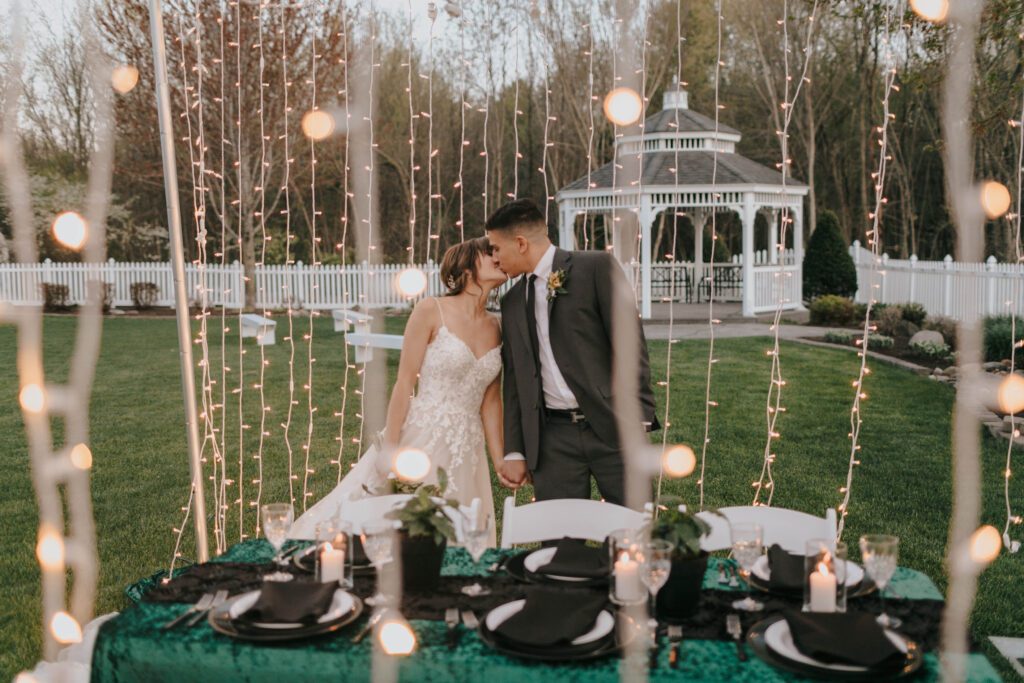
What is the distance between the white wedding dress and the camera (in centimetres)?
367

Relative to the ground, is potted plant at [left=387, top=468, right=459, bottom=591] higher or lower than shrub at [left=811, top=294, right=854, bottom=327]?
lower

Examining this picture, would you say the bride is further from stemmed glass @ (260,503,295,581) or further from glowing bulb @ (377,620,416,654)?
glowing bulb @ (377,620,416,654)

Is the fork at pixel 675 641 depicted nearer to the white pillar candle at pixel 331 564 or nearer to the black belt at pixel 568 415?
the white pillar candle at pixel 331 564

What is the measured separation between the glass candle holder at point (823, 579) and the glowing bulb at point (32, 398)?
2.37 meters

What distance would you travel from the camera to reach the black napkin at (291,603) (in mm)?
2064

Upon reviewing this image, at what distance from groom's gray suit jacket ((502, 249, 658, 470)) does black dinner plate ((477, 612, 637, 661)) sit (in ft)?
4.59

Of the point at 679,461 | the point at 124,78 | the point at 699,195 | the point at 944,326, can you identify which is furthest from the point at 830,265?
the point at 124,78

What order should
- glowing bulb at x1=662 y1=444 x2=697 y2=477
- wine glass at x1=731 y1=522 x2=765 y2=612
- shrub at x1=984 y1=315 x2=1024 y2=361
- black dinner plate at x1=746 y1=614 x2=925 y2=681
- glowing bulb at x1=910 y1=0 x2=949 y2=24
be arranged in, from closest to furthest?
black dinner plate at x1=746 y1=614 x2=925 y2=681, wine glass at x1=731 y1=522 x2=765 y2=612, glowing bulb at x1=910 y1=0 x2=949 y2=24, glowing bulb at x1=662 y1=444 x2=697 y2=477, shrub at x1=984 y1=315 x2=1024 y2=361

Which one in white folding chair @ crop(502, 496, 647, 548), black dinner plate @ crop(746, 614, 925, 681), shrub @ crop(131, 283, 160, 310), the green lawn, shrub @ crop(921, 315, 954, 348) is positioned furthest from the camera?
shrub @ crop(131, 283, 160, 310)

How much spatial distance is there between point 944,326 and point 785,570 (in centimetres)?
969

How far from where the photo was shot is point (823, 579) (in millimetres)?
2090

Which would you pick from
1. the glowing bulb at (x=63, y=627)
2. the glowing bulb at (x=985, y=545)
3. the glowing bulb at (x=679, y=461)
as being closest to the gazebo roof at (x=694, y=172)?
the glowing bulb at (x=679, y=461)

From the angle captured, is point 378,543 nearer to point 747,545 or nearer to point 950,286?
point 747,545

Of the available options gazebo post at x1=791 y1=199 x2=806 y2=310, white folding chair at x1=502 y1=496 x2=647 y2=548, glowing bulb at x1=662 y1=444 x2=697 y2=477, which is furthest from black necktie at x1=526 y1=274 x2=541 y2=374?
gazebo post at x1=791 y1=199 x2=806 y2=310
